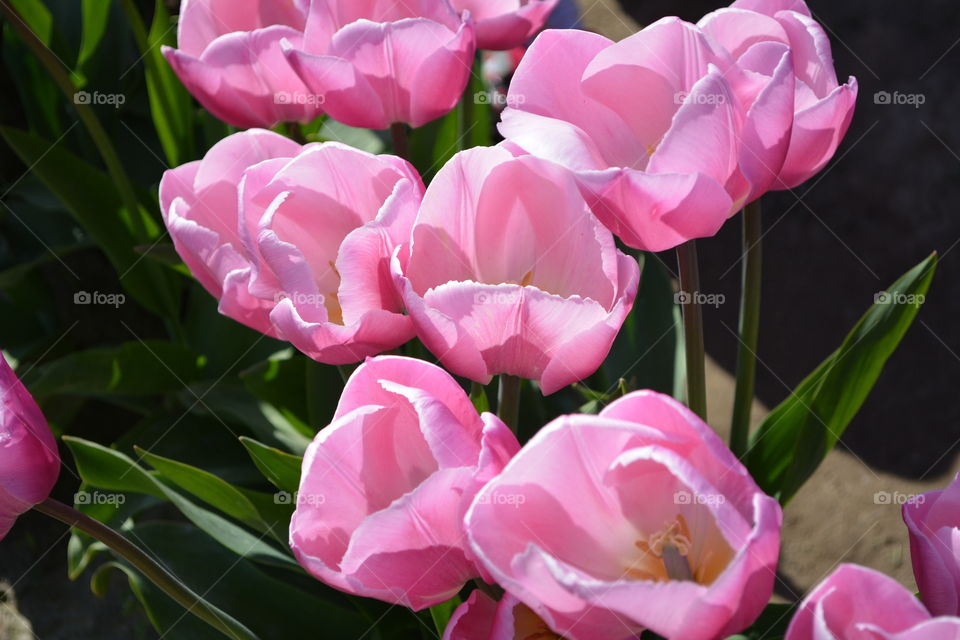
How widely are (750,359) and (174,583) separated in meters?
0.51

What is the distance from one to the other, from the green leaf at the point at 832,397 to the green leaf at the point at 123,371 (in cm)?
70

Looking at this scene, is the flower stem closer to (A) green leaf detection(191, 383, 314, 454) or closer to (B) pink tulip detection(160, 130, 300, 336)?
(B) pink tulip detection(160, 130, 300, 336)

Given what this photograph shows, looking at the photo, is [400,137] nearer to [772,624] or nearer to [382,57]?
[382,57]

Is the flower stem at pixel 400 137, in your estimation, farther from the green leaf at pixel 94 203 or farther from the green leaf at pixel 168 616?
the green leaf at pixel 94 203

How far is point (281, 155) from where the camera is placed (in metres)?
0.73

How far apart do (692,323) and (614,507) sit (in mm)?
244

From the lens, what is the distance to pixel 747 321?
0.87 metres

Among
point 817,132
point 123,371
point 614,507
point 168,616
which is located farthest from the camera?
point 123,371

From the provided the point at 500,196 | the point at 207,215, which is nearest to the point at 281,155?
the point at 207,215

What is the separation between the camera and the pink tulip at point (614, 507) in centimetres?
45

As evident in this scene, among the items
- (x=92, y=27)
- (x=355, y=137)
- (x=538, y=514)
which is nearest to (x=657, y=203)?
(x=538, y=514)

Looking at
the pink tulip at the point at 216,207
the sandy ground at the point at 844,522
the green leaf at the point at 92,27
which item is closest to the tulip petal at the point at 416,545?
the pink tulip at the point at 216,207

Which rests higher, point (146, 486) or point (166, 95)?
point (166, 95)

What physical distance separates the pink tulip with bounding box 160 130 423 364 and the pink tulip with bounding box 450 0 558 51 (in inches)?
10.3
